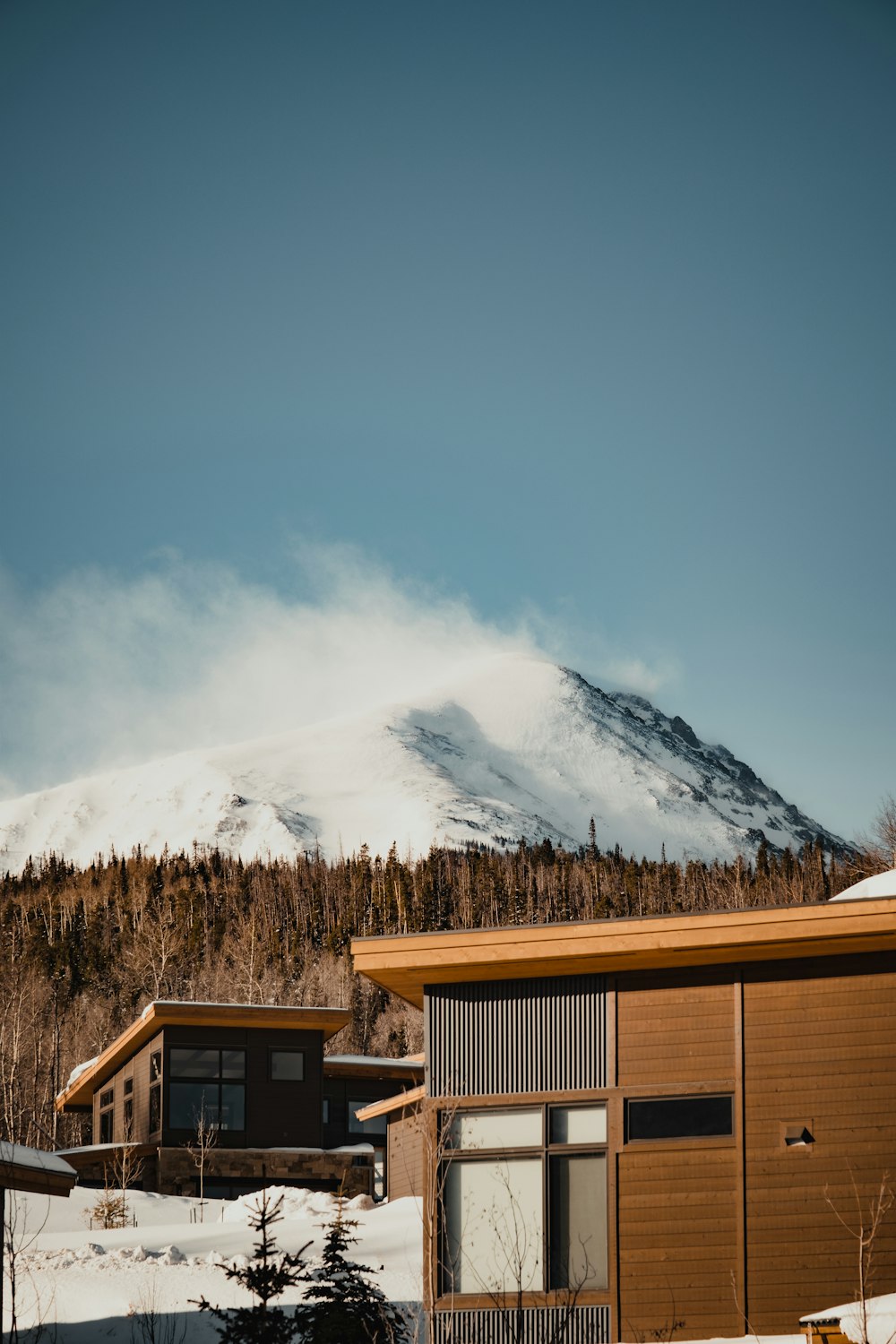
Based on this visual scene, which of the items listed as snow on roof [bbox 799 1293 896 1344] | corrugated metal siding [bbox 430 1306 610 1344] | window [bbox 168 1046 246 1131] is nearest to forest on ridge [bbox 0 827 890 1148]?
window [bbox 168 1046 246 1131]

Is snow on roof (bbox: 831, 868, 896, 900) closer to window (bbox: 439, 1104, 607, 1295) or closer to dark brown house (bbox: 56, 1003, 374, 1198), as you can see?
window (bbox: 439, 1104, 607, 1295)

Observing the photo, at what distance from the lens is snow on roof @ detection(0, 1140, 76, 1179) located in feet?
42.8

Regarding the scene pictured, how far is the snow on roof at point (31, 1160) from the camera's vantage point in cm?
1304

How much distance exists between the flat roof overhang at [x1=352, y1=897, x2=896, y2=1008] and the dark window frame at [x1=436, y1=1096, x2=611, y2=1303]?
116 cm

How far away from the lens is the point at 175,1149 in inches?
1187

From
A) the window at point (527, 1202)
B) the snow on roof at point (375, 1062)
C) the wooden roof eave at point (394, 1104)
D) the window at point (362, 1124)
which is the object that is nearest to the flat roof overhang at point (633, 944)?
the window at point (527, 1202)

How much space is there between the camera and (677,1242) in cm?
1294

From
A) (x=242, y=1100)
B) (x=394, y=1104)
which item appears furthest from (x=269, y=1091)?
(x=394, y=1104)

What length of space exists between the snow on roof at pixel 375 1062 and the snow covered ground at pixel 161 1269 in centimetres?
1165

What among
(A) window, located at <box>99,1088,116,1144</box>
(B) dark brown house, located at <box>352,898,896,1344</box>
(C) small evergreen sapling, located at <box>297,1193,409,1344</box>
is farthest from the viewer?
(A) window, located at <box>99,1088,116,1144</box>

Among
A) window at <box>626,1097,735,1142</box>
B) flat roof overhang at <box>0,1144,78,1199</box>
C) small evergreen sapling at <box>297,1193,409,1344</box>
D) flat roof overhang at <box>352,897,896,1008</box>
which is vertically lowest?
small evergreen sapling at <box>297,1193,409,1344</box>

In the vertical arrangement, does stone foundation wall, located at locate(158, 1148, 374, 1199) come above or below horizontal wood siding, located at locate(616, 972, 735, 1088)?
below

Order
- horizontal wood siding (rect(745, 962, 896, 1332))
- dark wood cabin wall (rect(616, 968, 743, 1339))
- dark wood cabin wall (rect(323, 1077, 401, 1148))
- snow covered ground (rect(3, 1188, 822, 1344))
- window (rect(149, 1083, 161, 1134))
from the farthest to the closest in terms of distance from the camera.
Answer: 1. dark wood cabin wall (rect(323, 1077, 401, 1148))
2. window (rect(149, 1083, 161, 1134))
3. snow covered ground (rect(3, 1188, 822, 1344))
4. dark wood cabin wall (rect(616, 968, 743, 1339))
5. horizontal wood siding (rect(745, 962, 896, 1332))

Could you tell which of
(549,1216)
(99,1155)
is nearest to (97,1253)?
(549,1216)
